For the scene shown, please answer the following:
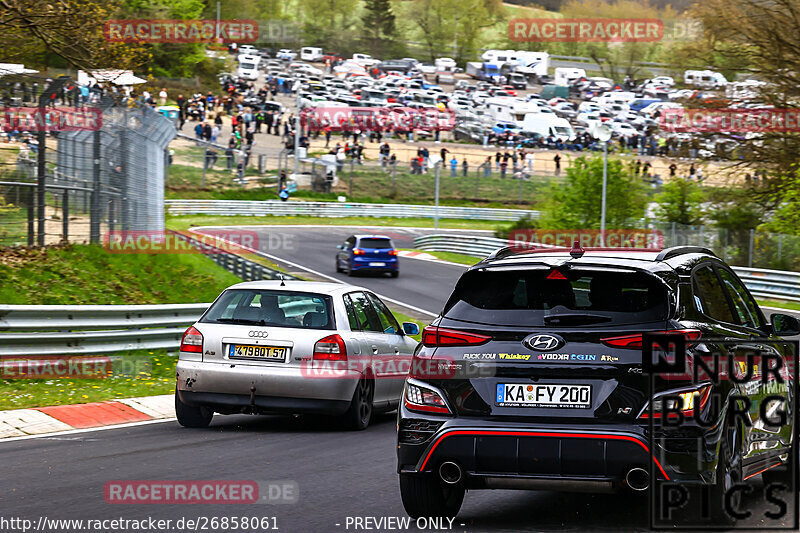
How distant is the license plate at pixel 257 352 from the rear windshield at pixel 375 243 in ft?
87.8

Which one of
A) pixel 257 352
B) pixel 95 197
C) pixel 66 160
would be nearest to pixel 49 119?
pixel 66 160

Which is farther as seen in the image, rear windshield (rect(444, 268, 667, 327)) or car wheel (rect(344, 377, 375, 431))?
car wheel (rect(344, 377, 375, 431))

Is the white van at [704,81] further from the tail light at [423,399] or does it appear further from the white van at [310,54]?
the white van at [310,54]

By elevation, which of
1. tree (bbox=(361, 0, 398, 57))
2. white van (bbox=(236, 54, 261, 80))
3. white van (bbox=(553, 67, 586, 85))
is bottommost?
white van (bbox=(236, 54, 261, 80))

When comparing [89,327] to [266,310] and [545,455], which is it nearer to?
[266,310]

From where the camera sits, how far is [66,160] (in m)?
17.9

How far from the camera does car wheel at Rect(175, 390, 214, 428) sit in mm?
11070

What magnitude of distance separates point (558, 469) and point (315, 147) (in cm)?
6719

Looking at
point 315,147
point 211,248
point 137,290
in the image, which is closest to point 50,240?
point 137,290

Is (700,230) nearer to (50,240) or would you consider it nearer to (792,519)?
(50,240)

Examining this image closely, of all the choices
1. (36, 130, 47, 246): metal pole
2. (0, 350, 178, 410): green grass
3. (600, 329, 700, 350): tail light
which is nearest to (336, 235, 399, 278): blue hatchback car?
(36, 130, 47, 246): metal pole

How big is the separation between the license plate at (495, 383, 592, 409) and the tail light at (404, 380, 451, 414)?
359 mm

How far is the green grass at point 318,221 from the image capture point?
56656mm

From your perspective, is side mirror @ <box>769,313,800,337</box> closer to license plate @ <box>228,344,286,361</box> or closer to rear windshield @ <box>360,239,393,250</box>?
license plate @ <box>228,344,286,361</box>
